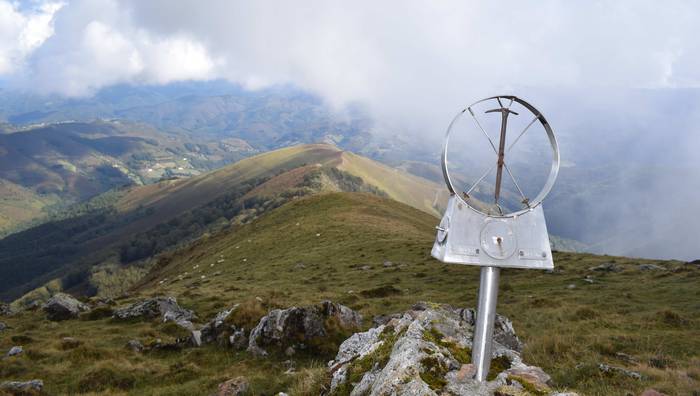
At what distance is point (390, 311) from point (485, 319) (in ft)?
62.1

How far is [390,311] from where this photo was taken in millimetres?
24516

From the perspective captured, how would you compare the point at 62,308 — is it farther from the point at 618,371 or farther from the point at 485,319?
the point at 618,371

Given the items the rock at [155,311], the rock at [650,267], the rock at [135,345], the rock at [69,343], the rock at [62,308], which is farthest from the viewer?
the rock at [650,267]

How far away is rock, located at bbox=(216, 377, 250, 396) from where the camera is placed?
460 inches

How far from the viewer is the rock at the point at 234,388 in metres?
11.7

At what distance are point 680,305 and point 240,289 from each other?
3246cm

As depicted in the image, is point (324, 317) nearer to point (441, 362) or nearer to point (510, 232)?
point (441, 362)

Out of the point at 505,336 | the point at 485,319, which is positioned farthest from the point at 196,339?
the point at 485,319

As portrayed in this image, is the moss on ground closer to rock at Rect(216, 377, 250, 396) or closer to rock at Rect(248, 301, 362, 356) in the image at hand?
rock at Rect(216, 377, 250, 396)

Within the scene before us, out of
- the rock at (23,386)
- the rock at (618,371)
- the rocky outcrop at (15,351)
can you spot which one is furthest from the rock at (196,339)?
the rock at (618,371)

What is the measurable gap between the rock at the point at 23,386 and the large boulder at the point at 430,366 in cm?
1223

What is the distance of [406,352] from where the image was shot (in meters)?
6.94

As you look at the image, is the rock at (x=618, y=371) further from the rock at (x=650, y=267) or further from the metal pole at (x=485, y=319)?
the rock at (x=650, y=267)

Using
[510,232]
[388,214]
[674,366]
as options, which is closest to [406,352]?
[510,232]
